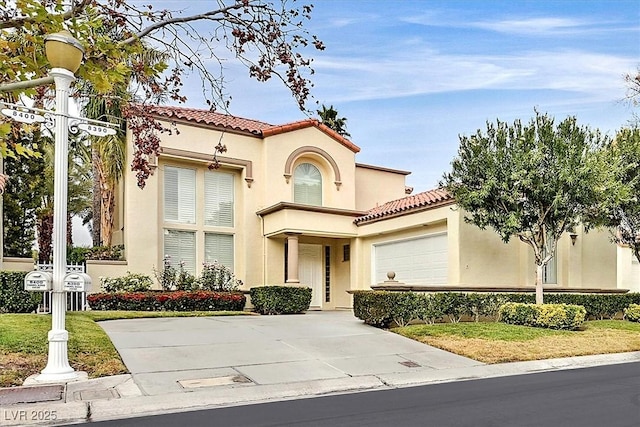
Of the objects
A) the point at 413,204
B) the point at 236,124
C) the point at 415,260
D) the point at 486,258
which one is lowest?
the point at 415,260

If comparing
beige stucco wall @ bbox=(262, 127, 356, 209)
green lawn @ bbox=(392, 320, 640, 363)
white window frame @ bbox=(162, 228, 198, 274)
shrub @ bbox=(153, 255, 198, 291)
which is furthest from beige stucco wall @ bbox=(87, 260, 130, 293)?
green lawn @ bbox=(392, 320, 640, 363)

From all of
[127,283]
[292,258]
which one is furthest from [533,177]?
[127,283]

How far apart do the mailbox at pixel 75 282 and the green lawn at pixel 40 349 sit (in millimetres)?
1308

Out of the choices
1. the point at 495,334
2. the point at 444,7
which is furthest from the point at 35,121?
the point at 495,334

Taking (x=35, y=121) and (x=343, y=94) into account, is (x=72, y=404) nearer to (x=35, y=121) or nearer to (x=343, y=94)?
(x=35, y=121)

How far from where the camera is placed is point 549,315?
530 inches

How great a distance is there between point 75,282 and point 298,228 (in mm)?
11182

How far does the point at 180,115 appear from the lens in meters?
A: 18.5

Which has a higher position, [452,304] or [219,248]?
[219,248]

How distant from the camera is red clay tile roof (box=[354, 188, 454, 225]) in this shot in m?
16.5

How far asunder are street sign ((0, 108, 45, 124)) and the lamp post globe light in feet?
1.14

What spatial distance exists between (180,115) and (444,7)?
34.6 feet

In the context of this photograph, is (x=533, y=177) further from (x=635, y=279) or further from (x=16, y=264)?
(x=16, y=264)

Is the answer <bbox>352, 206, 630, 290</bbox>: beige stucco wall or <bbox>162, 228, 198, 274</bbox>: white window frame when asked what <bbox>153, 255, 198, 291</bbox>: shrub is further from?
<bbox>352, 206, 630, 290</bbox>: beige stucco wall
